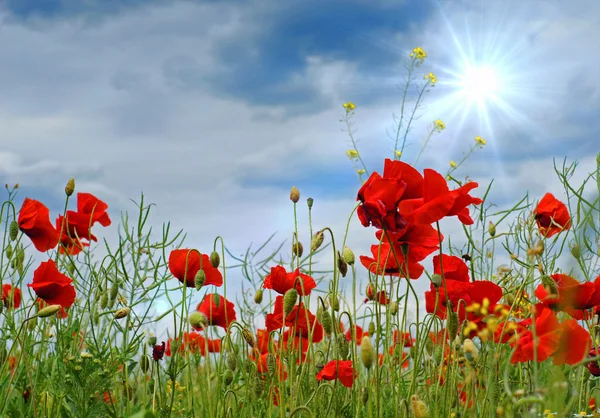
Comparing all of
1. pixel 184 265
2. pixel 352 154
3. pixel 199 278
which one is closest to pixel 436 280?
pixel 199 278

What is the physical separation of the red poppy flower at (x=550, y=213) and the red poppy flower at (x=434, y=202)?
1.13m

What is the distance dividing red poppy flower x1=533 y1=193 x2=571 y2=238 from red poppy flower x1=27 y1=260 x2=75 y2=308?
1754 millimetres

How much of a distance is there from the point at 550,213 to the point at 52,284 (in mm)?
1874

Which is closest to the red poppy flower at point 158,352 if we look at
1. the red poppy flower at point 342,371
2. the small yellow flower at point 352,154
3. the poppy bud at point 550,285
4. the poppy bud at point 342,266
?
the red poppy flower at point 342,371

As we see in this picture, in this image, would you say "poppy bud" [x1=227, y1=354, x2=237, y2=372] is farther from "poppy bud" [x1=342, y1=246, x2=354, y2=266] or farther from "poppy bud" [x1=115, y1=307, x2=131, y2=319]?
"poppy bud" [x1=342, y1=246, x2=354, y2=266]

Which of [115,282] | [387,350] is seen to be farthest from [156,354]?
[387,350]

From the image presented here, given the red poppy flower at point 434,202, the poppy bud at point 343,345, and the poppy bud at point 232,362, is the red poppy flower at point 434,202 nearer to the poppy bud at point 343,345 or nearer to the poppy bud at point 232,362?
the poppy bud at point 343,345

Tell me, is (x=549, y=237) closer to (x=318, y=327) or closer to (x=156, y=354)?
(x=318, y=327)

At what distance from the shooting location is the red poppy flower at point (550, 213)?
2.64m

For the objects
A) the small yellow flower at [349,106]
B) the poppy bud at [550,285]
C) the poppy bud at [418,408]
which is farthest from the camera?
the small yellow flower at [349,106]

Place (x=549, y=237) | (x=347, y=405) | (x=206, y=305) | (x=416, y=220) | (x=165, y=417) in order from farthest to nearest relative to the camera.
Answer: (x=549, y=237) < (x=206, y=305) < (x=347, y=405) < (x=165, y=417) < (x=416, y=220)

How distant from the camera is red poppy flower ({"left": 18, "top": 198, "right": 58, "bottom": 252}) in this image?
2.69 m

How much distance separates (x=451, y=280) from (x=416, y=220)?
34 centimetres

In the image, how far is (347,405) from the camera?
2.14 metres
